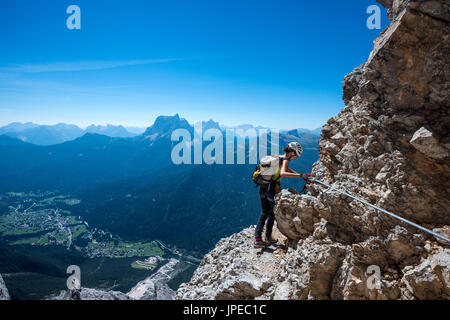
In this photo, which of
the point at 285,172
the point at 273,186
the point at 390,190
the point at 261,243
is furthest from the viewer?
the point at 261,243

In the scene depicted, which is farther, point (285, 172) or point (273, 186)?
point (273, 186)

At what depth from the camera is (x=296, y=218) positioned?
10859 mm

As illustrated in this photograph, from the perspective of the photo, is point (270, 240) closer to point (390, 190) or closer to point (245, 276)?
point (245, 276)

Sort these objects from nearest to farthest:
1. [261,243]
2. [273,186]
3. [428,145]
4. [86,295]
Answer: [428,145]
[273,186]
[261,243]
[86,295]

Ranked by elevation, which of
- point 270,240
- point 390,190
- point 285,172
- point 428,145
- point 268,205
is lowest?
point 270,240

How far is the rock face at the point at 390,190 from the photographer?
6.17 meters

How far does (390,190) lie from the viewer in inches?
283

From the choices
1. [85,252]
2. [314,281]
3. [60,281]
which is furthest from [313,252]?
[85,252]

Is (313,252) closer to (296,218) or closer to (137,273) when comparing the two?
(296,218)

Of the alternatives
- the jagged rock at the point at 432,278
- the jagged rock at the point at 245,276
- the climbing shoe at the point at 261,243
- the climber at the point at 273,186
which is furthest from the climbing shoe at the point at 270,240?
the jagged rock at the point at 432,278

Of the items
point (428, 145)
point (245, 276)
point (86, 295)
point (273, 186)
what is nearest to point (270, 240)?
point (245, 276)

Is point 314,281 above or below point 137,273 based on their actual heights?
above
